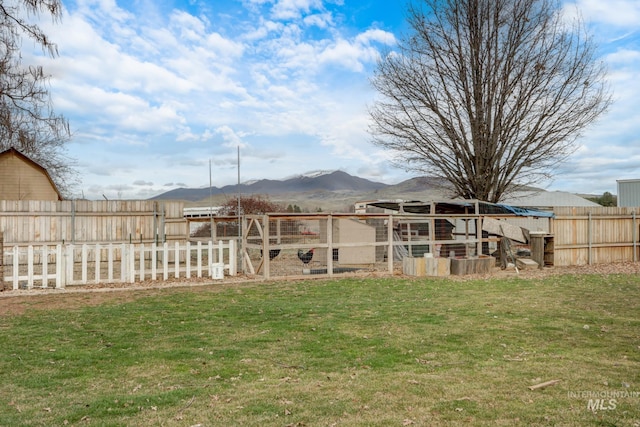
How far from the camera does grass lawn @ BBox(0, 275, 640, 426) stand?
4.07m

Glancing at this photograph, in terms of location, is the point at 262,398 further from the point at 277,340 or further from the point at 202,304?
the point at 202,304

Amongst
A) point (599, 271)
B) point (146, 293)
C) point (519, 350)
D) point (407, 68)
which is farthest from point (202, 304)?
point (407, 68)

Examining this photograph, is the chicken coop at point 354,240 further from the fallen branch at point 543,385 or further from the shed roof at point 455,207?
the fallen branch at point 543,385

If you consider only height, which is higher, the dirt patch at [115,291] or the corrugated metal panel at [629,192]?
the corrugated metal panel at [629,192]

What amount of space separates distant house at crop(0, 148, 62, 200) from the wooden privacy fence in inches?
772

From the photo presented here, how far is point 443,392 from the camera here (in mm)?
4527

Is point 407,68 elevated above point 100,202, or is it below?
above

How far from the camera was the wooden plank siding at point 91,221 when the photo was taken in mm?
16641

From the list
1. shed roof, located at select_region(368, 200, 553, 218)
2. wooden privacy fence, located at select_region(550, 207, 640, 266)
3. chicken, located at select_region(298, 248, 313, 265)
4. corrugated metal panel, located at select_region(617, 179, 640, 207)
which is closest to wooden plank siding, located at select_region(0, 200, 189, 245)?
chicken, located at select_region(298, 248, 313, 265)

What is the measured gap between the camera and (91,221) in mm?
17438

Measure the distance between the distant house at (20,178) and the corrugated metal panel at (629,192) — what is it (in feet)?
109

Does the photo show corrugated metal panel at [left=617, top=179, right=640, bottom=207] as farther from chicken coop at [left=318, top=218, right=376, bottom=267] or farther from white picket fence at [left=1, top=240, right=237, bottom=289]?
white picket fence at [left=1, top=240, right=237, bottom=289]

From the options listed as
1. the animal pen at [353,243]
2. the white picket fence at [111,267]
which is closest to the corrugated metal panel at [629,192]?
the animal pen at [353,243]

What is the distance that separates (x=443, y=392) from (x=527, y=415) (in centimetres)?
76
